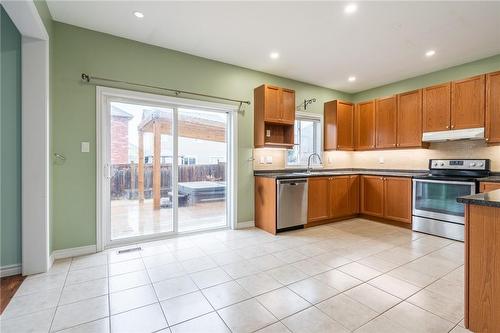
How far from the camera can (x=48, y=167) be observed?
2541mm

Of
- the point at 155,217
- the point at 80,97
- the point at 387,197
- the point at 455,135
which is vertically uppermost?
the point at 80,97

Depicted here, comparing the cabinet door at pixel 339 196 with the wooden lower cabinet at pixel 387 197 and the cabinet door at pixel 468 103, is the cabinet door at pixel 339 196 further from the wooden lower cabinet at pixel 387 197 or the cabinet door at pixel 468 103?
the cabinet door at pixel 468 103

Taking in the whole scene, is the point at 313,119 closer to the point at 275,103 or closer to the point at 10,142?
the point at 275,103

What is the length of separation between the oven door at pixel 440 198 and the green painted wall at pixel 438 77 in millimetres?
1857

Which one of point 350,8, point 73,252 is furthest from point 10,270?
point 350,8

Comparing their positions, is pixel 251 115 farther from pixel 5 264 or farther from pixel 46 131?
pixel 5 264

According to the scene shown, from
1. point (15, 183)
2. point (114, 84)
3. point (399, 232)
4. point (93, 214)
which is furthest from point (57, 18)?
point (399, 232)

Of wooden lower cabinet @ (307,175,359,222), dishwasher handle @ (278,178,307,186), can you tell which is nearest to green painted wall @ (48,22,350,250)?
dishwasher handle @ (278,178,307,186)

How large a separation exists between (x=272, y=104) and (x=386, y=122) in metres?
2.43

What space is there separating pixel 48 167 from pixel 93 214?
0.81 meters

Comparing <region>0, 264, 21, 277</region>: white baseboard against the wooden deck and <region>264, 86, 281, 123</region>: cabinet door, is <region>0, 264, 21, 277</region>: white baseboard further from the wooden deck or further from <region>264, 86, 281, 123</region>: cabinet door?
<region>264, 86, 281, 123</region>: cabinet door

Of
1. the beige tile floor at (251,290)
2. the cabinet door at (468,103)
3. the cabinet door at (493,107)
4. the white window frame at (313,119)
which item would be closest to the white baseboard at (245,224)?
the beige tile floor at (251,290)

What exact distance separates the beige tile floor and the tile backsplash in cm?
160

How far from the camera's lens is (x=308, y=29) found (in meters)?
2.97
